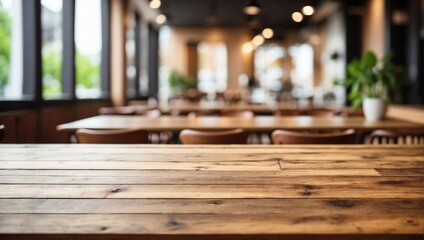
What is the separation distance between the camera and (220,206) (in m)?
1.10

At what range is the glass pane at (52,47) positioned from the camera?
209 inches

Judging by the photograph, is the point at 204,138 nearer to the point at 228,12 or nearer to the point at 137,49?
the point at 137,49

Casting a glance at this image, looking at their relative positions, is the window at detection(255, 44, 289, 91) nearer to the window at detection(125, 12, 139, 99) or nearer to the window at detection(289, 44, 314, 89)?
the window at detection(289, 44, 314, 89)

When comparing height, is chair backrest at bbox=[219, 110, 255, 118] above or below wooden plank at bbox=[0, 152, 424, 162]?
above

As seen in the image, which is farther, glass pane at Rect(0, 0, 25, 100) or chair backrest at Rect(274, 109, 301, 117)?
chair backrest at Rect(274, 109, 301, 117)

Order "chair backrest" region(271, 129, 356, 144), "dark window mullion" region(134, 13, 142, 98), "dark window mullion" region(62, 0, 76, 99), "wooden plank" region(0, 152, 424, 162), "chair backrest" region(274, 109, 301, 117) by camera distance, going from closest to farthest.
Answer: "wooden plank" region(0, 152, 424, 162) < "chair backrest" region(271, 129, 356, 144) < "chair backrest" region(274, 109, 301, 117) < "dark window mullion" region(62, 0, 76, 99) < "dark window mullion" region(134, 13, 142, 98)

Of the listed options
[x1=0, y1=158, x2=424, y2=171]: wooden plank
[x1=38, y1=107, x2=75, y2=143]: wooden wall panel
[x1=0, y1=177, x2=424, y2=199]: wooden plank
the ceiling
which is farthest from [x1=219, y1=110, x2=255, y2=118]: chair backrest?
the ceiling

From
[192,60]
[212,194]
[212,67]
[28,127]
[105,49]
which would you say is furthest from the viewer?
[212,67]

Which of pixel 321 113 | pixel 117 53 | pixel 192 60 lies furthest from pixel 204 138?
pixel 192 60

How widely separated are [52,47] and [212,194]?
5.12 meters

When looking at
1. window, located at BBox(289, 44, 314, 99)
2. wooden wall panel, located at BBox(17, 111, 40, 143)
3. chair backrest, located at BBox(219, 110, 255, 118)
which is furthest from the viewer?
window, located at BBox(289, 44, 314, 99)

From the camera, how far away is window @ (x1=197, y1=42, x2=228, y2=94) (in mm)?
15500

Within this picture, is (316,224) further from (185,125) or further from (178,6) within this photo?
(178,6)

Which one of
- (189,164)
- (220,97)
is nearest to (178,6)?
(220,97)
